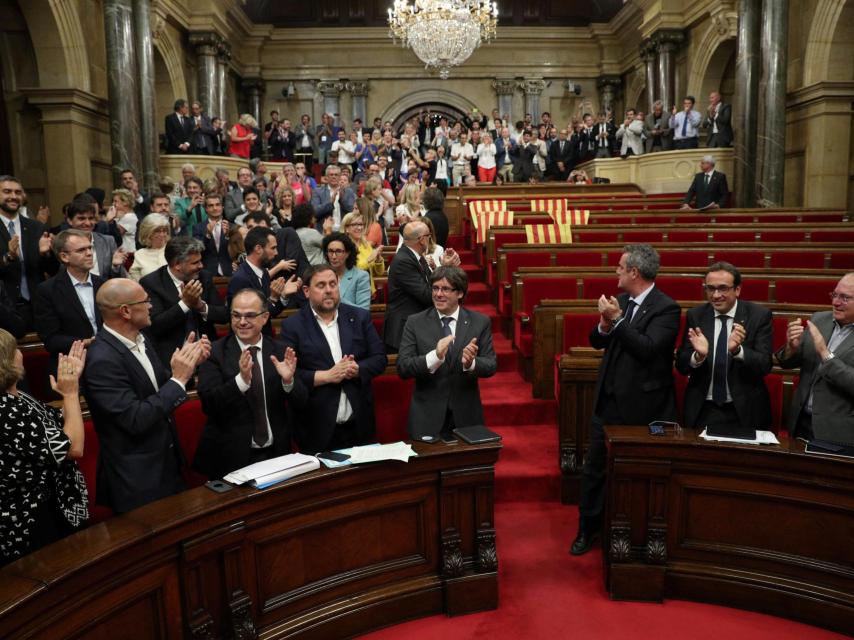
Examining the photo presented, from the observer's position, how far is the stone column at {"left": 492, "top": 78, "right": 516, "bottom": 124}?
15203 mm

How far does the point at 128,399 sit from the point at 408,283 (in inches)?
65.0

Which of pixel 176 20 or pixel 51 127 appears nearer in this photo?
pixel 51 127

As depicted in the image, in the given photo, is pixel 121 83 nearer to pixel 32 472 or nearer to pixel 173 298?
pixel 173 298

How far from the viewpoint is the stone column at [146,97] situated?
8.39m

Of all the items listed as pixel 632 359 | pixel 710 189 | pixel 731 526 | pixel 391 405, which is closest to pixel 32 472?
pixel 391 405

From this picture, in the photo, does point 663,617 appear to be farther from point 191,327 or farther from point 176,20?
point 176,20

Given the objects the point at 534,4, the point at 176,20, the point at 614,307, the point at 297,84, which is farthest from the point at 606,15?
the point at 614,307

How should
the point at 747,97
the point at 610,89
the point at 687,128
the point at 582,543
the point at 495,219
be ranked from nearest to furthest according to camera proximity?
1. the point at 582,543
2. the point at 495,219
3. the point at 747,97
4. the point at 687,128
5. the point at 610,89

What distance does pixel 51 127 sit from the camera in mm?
7922

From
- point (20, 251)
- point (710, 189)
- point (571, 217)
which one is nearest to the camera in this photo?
point (20, 251)

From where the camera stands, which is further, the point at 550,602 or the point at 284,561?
the point at 550,602

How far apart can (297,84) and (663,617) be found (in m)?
14.5

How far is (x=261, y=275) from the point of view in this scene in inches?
139

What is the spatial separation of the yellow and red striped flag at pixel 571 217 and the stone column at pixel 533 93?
8755 millimetres
